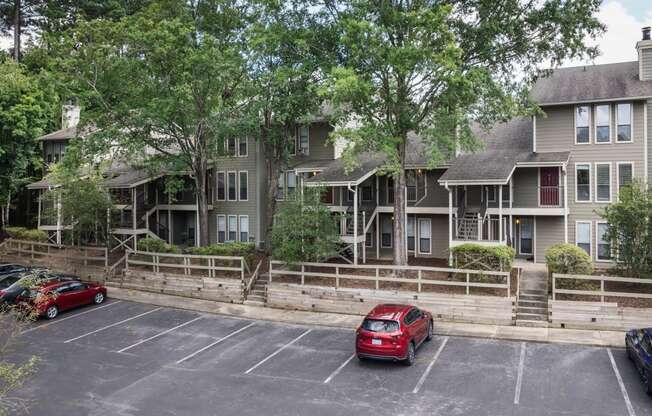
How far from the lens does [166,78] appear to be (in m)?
25.6

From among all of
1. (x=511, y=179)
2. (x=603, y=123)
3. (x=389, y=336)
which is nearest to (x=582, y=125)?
(x=603, y=123)

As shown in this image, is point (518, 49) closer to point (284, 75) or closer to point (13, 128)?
point (284, 75)

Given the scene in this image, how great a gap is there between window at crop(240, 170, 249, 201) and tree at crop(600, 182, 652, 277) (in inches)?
854

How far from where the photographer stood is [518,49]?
2281 centimetres

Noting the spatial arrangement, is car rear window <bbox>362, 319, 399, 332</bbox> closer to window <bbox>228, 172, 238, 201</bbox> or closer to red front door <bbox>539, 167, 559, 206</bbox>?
red front door <bbox>539, 167, 559, 206</bbox>

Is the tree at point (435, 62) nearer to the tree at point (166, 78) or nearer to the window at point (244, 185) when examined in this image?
the tree at point (166, 78)

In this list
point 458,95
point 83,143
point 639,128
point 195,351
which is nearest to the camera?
point 195,351

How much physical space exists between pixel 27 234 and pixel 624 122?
129 ft

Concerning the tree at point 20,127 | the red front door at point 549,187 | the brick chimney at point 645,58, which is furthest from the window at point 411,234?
the tree at point 20,127

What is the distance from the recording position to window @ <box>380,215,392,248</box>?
3019 cm

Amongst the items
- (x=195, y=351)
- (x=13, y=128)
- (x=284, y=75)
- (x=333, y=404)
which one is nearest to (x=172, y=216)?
(x=13, y=128)

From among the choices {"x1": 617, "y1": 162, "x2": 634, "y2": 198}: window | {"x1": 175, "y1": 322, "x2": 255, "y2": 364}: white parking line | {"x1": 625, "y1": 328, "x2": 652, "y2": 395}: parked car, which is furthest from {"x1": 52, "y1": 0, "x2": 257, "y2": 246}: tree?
{"x1": 625, "y1": 328, "x2": 652, "y2": 395}: parked car

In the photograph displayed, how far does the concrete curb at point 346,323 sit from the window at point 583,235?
29.6ft

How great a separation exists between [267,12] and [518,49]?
12236mm
